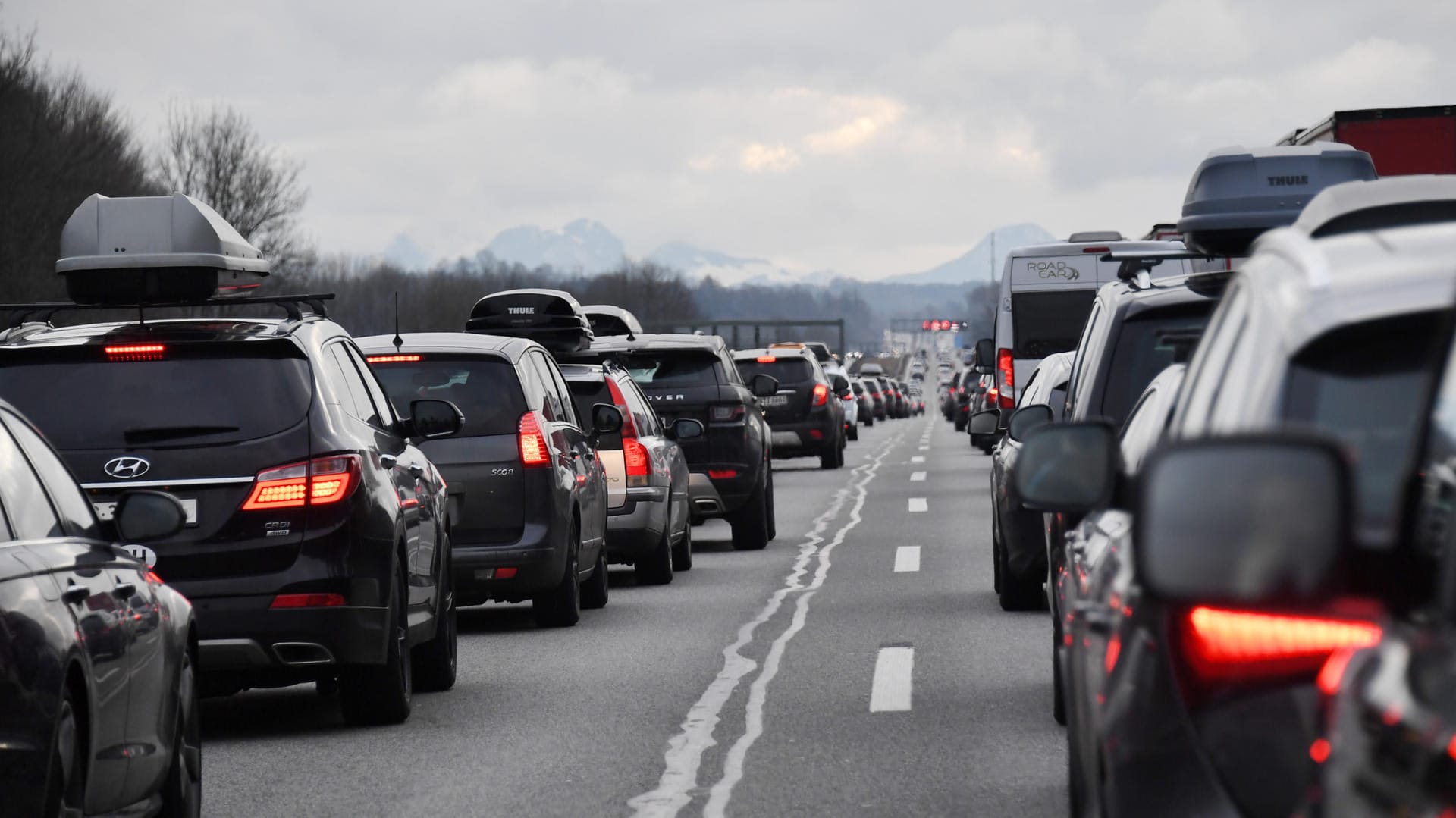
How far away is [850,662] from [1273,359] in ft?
25.9

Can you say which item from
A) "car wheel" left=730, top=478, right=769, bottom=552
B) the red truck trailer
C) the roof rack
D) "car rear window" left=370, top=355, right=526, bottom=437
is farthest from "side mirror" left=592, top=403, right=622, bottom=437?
the red truck trailer

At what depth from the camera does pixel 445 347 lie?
1212 cm

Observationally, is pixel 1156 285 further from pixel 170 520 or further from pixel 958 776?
pixel 170 520

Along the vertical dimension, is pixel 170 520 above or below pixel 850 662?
above

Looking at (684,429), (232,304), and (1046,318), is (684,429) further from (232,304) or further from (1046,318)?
(1046,318)

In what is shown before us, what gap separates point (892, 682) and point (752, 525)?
9033 mm

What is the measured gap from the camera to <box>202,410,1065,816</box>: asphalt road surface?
720 cm

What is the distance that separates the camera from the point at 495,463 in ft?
39.0

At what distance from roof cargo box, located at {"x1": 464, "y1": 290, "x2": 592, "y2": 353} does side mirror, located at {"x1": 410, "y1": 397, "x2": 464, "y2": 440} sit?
328 inches

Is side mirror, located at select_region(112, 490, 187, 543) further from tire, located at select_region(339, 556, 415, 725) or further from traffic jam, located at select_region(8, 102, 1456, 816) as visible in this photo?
tire, located at select_region(339, 556, 415, 725)

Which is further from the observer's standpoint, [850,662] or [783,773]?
[850,662]

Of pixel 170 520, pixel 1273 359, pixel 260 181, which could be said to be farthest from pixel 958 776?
pixel 260 181

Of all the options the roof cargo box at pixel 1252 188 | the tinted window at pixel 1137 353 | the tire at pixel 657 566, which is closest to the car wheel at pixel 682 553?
the tire at pixel 657 566

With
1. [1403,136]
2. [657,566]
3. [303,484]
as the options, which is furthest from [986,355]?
[303,484]
